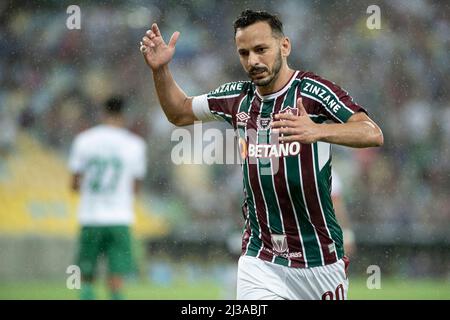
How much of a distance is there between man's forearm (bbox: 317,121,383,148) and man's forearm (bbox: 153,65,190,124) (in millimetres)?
1108

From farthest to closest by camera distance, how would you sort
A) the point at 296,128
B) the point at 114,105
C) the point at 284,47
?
1. the point at 114,105
2. the point at 284,47
3. the point at 296,128

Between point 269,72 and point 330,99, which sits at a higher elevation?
point 269,72

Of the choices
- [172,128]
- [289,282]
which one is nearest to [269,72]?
[289,282]

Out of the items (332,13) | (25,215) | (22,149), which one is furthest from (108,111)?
(332,13)

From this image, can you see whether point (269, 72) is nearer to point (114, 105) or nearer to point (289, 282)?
point (289, 282)

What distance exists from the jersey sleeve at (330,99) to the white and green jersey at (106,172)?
128 inches

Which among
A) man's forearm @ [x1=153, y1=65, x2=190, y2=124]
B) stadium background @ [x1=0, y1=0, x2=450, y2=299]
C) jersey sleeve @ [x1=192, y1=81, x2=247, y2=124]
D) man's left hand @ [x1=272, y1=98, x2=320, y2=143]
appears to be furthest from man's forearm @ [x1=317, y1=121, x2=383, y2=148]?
stadium background @ [x1=0, y1=0, x2=450, y2=299]

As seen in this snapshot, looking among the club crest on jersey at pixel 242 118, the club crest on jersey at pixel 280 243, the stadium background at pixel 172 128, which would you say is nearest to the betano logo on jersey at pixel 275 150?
the club crest on jersey at pixel 242 118

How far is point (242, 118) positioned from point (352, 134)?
72cm

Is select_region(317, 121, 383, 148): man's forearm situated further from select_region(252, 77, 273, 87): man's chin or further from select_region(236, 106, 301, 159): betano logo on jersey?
select_region(252, 77, 273, 87): man's chin

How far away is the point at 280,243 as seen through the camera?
4207mm

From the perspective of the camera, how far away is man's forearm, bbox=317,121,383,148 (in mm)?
3781

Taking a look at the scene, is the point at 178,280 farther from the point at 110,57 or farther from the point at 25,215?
the point at 110,57
